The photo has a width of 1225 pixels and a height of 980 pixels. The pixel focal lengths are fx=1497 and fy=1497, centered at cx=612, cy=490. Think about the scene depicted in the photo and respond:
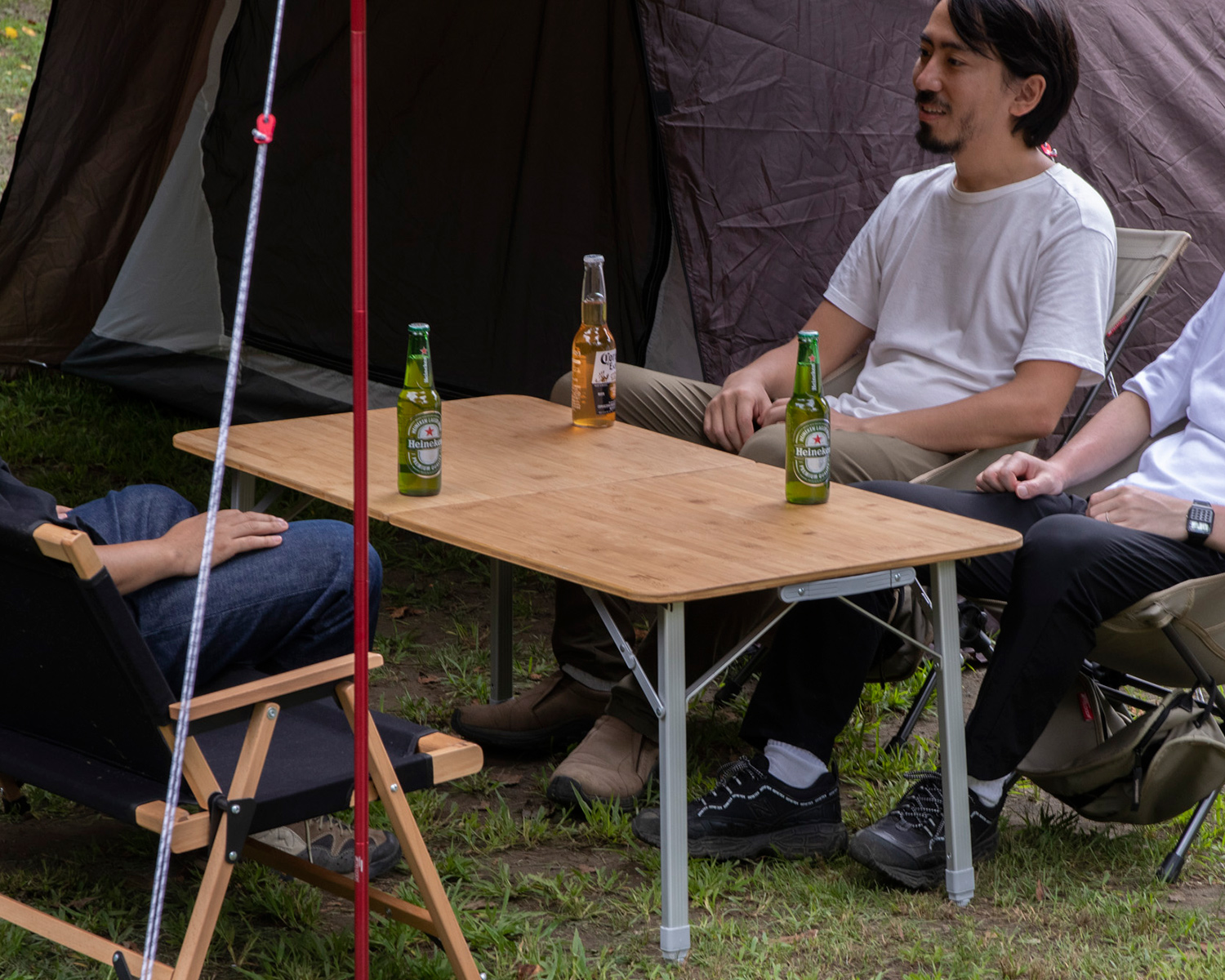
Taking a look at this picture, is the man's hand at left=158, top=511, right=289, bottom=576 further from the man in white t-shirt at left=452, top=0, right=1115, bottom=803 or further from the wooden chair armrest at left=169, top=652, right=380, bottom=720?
the man in white t-shirt at left=452, top=0, right=1115, bottom=803

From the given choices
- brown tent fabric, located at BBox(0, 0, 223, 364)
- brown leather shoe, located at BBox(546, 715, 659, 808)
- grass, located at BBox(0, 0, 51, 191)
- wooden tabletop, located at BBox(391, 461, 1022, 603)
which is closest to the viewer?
wooden tabletop, located at BBox(391, 461, 1022, 603)

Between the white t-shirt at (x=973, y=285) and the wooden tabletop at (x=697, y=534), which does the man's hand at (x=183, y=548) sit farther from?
the white t-shirt at (x=973, y=285)

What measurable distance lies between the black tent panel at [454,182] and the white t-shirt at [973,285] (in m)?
0.89

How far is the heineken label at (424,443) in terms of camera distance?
2.45 metres

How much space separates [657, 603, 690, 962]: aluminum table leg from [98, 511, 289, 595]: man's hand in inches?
23.0

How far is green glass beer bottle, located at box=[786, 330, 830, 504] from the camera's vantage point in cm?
243

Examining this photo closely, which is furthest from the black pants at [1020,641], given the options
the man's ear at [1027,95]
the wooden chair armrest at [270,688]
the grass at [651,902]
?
the man's ear at [1027,95]

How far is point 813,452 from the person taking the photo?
2.44 metres

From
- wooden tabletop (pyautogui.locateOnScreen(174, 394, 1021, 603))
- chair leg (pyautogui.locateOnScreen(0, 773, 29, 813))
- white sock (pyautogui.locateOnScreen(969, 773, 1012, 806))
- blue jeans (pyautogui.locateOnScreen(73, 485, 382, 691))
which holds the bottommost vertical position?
chair leg (pyautogui.locateOnScreen(0, 773, 29, 813))

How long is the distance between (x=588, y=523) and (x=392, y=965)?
72 centimetres

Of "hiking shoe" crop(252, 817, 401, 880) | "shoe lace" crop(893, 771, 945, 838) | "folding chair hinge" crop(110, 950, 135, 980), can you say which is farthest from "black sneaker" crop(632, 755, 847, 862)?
"folding chair hinge" crop(110, 950, 135, 980)

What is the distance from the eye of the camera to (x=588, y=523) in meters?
2.36

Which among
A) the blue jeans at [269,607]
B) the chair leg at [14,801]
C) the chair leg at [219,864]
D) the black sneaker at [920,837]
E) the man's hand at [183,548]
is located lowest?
the chair leg at [14,801]

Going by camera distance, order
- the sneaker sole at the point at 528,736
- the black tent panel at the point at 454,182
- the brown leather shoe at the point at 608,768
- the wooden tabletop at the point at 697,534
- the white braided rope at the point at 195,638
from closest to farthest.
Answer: the white braided rope at the point at 195,638
the wooden tabletop at the point at 697,534
the brown leather shoe at the point at 608,768
the sneaker sole at the point at 528,736
the black tent panel at the point at 454,182
